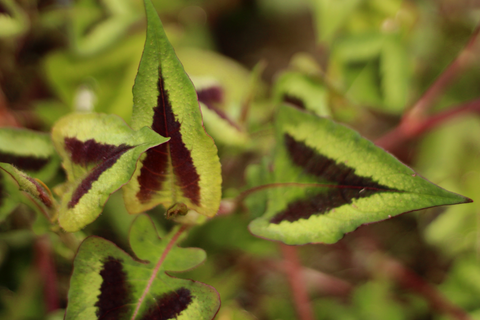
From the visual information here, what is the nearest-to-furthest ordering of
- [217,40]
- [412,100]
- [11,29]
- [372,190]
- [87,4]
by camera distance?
[372,190]
[11,29]
[87,4]
[412,100]
[217,40]

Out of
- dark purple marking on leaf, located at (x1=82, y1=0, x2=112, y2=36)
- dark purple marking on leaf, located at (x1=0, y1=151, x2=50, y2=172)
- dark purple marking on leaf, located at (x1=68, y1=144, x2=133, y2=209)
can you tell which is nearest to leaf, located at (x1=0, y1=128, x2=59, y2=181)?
dark purple marking on leaf, located at (x1=0, y1=151, x2=50, y2=172)

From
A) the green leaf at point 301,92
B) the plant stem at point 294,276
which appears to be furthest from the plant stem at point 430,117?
the plant stem at point 294,276

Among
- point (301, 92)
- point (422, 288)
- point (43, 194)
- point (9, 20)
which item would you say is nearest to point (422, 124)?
point (301, 92)

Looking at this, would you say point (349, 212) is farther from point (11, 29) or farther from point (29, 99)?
point (29, 99)

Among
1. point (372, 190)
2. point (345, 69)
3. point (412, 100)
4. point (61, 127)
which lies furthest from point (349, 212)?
point (412, 100)

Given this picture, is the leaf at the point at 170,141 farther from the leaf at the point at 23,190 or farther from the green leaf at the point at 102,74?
the green leaf at the point at 102,74

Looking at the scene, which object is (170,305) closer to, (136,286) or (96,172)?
(136,286)
